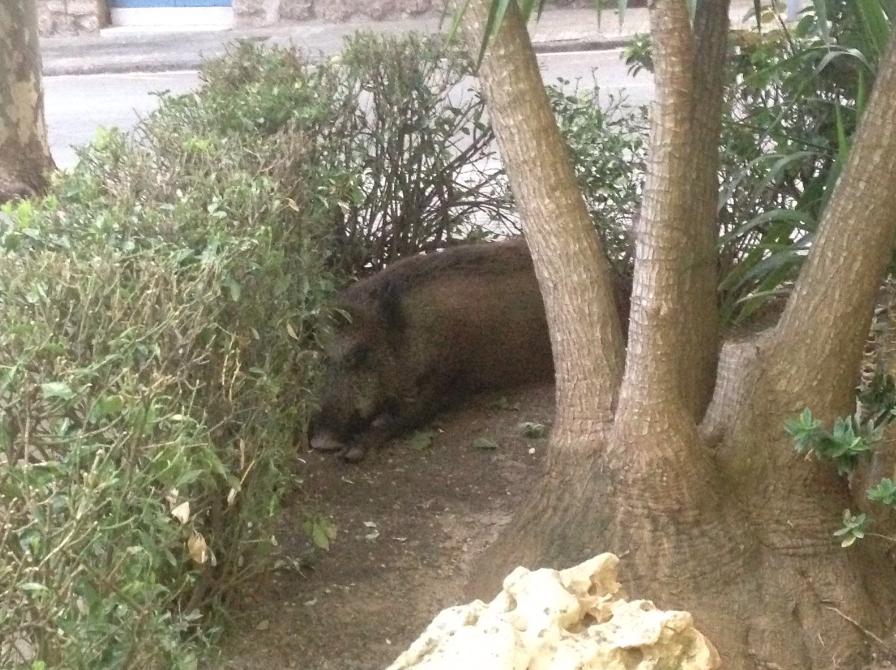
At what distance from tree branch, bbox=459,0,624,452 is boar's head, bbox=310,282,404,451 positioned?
58.2 inches

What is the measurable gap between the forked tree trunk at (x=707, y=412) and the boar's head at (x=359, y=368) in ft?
4.83

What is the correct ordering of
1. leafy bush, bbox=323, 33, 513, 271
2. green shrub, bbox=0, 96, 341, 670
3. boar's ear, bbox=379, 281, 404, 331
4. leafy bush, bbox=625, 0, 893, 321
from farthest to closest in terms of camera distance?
leafy bush, bbox=323, 33, 513, 271 < boar's ear, bbox=379, 281, 404, 331 < leafy bush, bbox=625, 0, 893, 321 < green shrub, bbox=0, 96, 341, 670

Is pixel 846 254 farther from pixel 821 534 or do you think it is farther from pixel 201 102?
pixel 201 102

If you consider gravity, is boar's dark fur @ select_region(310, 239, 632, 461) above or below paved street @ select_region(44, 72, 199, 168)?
below

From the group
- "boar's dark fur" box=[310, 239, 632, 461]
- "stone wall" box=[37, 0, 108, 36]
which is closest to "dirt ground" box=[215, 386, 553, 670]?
"boar's dark fur" box=[310, 239, 632, 461]

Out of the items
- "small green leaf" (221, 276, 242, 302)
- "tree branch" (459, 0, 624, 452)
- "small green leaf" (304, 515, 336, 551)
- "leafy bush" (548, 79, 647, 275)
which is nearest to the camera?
"small green leaf" (221, 276, 242, 302)

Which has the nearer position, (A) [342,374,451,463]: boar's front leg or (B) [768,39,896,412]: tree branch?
(B) [768,39,896,412]: tree branch

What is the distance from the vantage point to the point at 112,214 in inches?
99.7

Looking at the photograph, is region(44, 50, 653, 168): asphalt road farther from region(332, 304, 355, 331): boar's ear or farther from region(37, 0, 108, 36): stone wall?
region(332, 304, 355, 331): boar's ear

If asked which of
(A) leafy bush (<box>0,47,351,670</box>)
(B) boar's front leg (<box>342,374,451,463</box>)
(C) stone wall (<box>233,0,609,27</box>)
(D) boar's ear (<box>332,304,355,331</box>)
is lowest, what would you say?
(B) boar's front leg (<box>342,374,451,463</box>)

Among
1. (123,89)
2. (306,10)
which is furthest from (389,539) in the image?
(306,10)

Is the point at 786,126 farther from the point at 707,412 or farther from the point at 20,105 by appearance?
the point at 20,105

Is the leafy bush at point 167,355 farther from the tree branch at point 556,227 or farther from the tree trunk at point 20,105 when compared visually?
the tree trunk at point 20,105

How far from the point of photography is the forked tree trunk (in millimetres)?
2564
